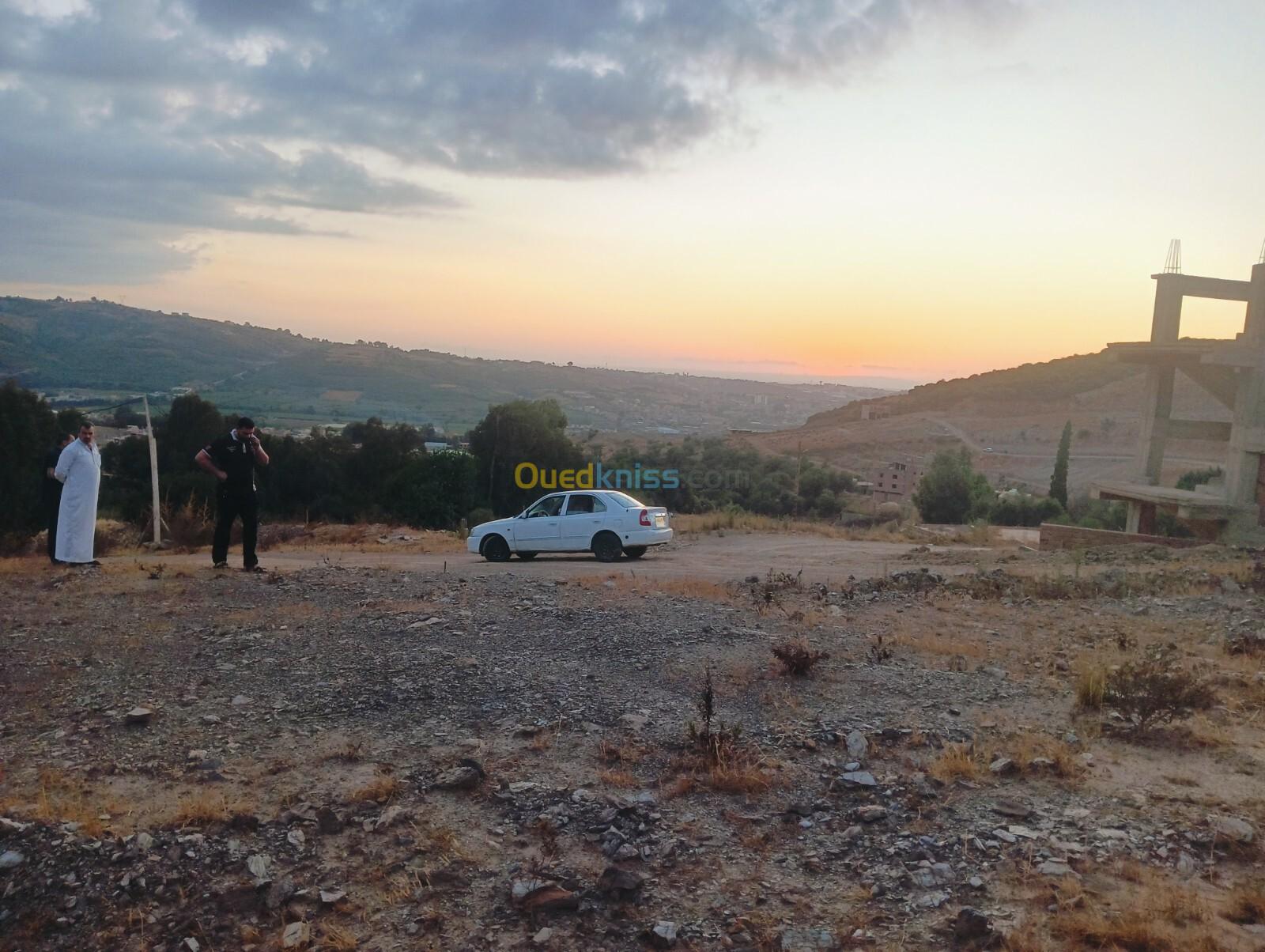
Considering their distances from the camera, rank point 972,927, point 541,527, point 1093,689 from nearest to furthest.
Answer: point 972,927
point 1093,689
point 541,527

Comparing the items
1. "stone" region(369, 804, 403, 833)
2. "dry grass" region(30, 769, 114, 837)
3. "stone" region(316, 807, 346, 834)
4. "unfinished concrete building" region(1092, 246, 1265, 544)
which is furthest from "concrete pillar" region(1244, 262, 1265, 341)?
"dry grass" region(30, 769, 114, 837)

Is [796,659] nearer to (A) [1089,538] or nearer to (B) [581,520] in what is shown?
(B) [581,520]

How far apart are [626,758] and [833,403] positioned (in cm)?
13272

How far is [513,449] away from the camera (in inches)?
1484

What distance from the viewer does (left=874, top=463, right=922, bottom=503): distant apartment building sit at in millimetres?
47000

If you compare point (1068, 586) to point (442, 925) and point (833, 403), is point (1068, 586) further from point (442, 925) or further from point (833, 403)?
point (833, 403)

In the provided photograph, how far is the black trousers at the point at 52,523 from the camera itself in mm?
13164

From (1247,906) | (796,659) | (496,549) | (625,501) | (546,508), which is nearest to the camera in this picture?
(1247,906)

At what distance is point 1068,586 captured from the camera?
13344 mm

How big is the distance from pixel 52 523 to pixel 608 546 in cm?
905

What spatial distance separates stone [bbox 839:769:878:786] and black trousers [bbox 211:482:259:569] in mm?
9033

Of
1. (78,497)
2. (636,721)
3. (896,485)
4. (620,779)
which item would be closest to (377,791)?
(620,779)

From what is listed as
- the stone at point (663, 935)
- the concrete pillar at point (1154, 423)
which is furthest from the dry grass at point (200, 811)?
the concrete pillar at point (1154, 423)

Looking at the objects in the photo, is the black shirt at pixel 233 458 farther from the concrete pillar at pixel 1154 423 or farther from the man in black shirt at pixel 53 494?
the concrete pillar at pixel 1154 423
